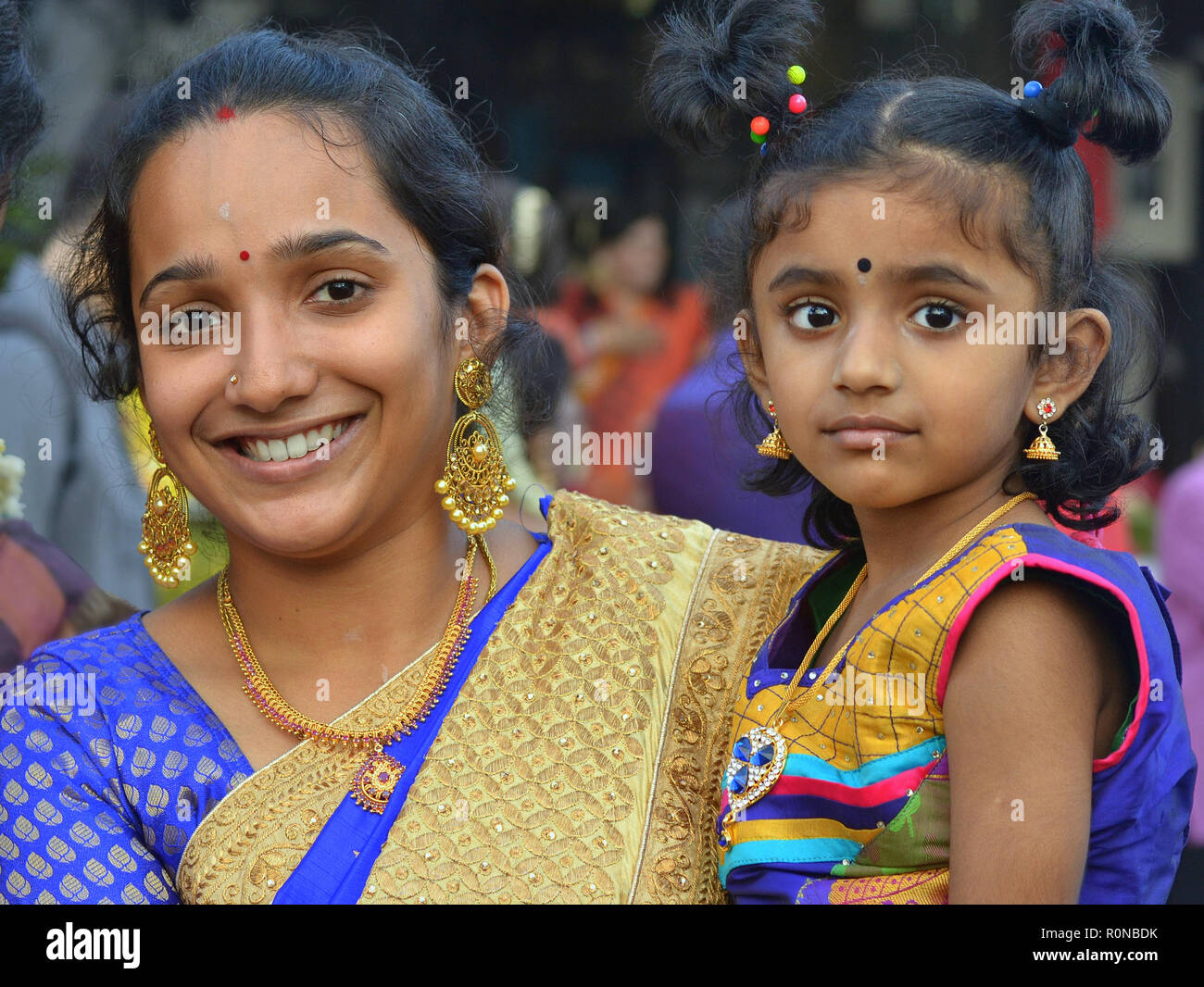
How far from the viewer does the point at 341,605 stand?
2141 mm

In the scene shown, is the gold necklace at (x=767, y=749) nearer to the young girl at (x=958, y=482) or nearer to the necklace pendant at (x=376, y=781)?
the young girl at (x=958, y=482)

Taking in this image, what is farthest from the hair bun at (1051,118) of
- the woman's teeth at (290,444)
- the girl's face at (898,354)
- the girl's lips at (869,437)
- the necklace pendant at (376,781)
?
the necklace pendant at (376,781)

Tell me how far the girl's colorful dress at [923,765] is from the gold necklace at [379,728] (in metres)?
0.51

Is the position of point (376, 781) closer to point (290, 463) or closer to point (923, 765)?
point (290, 463)

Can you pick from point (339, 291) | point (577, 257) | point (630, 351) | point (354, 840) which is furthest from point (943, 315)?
point (577, 257)

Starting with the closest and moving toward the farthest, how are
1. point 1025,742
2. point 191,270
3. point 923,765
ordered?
point 1025,742 < point 923,765 < point 191,270

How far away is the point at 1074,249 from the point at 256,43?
A: 4.13 ft

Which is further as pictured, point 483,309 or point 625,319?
point 625,319

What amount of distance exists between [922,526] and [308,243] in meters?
0.95

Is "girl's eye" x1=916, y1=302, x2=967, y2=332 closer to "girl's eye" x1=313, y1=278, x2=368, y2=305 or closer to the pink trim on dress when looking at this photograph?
the pink trim on dress

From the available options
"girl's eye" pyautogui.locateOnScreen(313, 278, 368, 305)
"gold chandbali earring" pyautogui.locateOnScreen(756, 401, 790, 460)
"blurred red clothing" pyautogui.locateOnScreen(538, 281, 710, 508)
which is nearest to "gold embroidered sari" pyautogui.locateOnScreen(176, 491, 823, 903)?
"gold chandbali earring" pyautogui.locateOnScreen(756, 401, 790, 460)

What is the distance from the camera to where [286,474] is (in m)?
1.96

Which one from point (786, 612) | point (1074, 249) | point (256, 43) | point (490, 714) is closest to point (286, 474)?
point (490, 714)

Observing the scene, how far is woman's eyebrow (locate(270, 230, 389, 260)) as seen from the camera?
1903 millimetres
